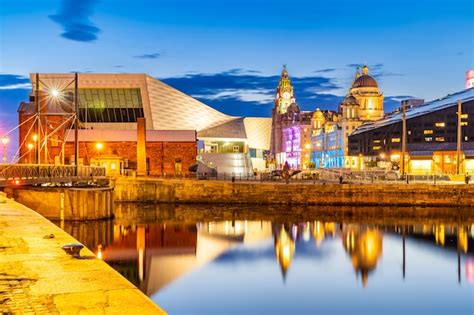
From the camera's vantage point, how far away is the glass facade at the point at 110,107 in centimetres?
8188

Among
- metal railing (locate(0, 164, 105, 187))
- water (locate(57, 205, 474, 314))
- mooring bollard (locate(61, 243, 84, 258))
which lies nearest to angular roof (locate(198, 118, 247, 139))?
water (locate(57, 205, 474, 314))

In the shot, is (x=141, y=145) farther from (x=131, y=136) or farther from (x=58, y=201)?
(x=58, y=201)

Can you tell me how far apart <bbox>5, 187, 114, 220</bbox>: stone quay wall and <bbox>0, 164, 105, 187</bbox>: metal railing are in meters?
1.24

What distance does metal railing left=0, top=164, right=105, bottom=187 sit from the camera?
32588 millimetres

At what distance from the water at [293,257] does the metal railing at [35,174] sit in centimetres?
388

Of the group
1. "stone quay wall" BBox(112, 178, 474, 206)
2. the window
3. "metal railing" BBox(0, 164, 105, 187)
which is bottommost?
"stone quay wall" BBox(112, 178, 474, 206)

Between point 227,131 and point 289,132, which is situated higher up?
point 289,132

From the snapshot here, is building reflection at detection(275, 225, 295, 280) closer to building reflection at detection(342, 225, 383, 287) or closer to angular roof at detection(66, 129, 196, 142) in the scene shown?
building reflection at detection(342, 225, 383, 287)

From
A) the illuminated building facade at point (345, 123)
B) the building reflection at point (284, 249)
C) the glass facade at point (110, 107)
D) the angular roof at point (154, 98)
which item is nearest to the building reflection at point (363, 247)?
the building reflection at point (284, 249)

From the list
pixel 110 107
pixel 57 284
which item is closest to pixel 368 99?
pixel 110 107

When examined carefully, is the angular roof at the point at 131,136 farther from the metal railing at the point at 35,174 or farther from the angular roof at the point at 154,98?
the metal railing at the point at 35,174

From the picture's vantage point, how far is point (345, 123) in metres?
132

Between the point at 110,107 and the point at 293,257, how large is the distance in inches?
2225

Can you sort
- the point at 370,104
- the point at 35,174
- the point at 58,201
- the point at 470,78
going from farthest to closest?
the point at 470,78
the point at 370,104
the point at 58,201
the point at 35,174
